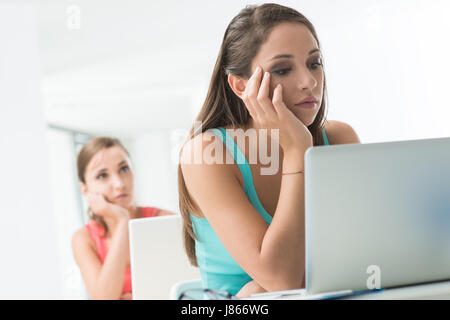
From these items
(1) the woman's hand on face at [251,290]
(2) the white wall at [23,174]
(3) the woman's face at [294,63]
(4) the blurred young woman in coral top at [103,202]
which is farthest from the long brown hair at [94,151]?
Answer: (1) the woman's hand on face at [251,290]

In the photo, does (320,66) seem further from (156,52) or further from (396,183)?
(156,52)

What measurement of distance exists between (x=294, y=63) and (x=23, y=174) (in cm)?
266

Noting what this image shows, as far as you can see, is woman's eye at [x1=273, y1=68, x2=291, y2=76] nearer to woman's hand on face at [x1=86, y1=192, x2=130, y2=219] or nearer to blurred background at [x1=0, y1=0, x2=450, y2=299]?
woman's hand on face at [x1=86, y1=192, x2=130, y2=219]

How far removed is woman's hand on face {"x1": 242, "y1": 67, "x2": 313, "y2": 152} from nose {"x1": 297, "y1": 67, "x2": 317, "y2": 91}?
7 centimetres

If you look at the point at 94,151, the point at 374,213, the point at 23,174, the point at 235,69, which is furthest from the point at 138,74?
the point at 374,213

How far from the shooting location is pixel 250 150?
1.22 m

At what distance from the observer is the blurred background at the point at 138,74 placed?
10.4 ft

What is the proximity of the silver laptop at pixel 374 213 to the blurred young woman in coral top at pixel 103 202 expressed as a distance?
1604 mm

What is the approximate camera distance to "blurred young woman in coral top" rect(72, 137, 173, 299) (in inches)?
85.7

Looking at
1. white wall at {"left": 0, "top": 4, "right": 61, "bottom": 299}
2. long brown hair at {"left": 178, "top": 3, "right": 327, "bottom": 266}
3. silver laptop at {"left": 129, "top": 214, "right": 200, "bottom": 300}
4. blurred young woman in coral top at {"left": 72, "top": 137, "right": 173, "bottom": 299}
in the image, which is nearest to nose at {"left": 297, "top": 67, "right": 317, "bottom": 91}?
long brown hair at {"left": 178, "top": 3, "right": 327, "bottom": 266}

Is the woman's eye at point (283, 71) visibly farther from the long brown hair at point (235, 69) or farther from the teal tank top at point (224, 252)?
the teal tank top at point (224, 252)

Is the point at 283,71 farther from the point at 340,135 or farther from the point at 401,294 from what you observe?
the point at 401,294
